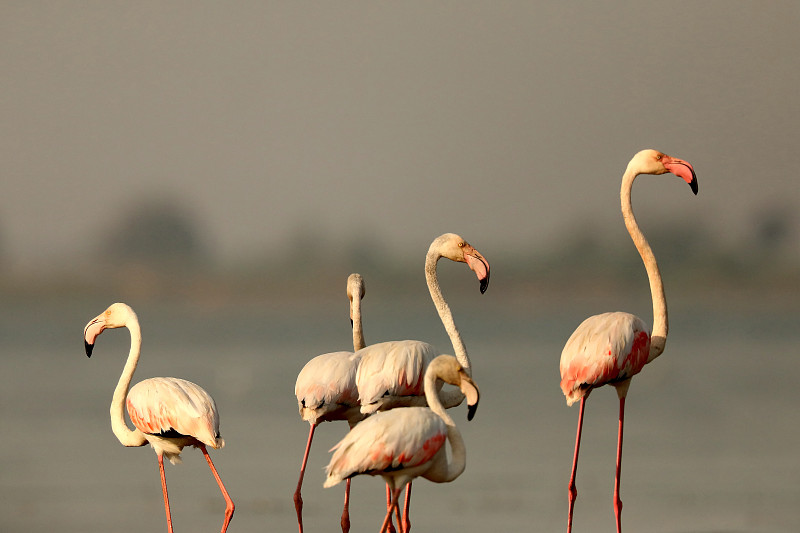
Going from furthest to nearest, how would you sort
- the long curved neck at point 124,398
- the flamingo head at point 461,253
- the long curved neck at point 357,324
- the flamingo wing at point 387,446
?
1. the long curved neck at point 357,324
2. the long curved neck at point 124,398
3. the flamingo head at point 461,253
4. the flamingo wing at point 387,446

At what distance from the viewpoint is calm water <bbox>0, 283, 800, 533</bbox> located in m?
8.29

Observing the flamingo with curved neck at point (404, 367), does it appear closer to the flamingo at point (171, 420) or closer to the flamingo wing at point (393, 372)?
the flamingo wing at point (393, 372)

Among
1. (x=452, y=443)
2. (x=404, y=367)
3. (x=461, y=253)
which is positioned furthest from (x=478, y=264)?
(x=452, y=443)

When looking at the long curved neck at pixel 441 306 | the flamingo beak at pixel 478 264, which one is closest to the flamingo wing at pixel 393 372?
the long curved neck at pixel 441 306

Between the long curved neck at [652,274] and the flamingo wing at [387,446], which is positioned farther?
the long curved neck at [652,274]

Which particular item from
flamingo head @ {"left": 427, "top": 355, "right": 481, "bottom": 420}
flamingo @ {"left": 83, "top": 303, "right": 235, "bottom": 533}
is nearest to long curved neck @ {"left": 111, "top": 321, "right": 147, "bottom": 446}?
flamingo @ {"left": 83, "top": 303, "right": 235, "bottom": 533}

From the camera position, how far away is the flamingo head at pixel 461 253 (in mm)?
7453

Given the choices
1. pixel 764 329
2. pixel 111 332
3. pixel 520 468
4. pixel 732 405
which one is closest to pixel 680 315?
pixel 764 329

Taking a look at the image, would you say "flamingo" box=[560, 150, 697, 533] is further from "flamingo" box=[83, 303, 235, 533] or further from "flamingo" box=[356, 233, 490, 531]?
"flamingo" box=[83, 303, 235, 533]

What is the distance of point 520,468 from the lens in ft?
33.5

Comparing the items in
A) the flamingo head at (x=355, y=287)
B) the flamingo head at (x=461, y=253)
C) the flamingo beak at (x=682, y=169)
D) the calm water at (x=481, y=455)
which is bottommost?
the calm water at (x=481, y=455)

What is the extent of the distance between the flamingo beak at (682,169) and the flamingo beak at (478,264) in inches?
52.3

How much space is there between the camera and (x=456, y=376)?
6.27 m

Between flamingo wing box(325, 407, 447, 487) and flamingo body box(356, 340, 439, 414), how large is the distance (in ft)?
3.72
